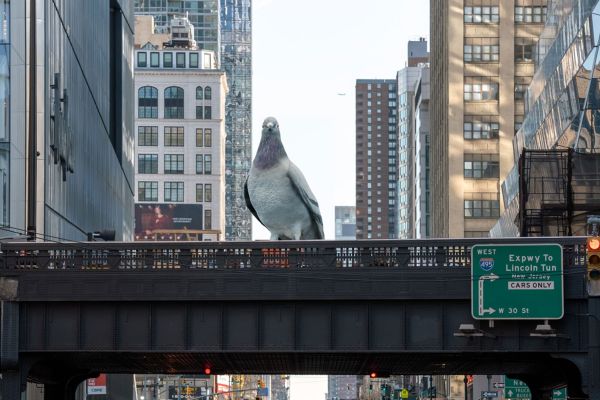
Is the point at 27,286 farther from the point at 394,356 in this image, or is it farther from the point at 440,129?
the point at 440,129

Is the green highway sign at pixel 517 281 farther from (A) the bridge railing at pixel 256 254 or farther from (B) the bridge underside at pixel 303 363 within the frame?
(B) the bridge underside at pixel 303 363

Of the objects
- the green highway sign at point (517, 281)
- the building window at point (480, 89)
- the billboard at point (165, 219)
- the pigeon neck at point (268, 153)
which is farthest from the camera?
the billboard at point (165, 219)

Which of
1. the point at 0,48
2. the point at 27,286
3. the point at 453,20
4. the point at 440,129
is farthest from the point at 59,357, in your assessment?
the point at 440,129

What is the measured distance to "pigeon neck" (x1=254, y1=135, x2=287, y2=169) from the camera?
46.3 m

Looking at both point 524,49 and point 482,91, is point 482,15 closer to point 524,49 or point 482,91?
point 524,49

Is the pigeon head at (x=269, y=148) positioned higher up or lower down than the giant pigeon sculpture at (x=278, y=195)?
higher up

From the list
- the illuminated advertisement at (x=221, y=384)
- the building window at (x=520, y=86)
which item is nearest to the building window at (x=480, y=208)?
the building window at (x=520, y=86)

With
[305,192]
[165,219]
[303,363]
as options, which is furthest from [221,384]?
[305,192]

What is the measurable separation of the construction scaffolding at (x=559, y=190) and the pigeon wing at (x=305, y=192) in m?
18.2

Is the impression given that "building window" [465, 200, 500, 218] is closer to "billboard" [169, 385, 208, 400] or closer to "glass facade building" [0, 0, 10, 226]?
"billboard" [169, 385, 208, 400]

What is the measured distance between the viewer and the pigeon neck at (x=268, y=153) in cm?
4631

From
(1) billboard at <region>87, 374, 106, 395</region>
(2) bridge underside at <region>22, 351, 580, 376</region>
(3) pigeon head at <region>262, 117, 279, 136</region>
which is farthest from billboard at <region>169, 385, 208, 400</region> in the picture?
(3) pigeon head at <region>262, 117, 279, 136</region>

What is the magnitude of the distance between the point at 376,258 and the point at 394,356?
14.1 ft

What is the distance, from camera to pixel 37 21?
53.9 m
